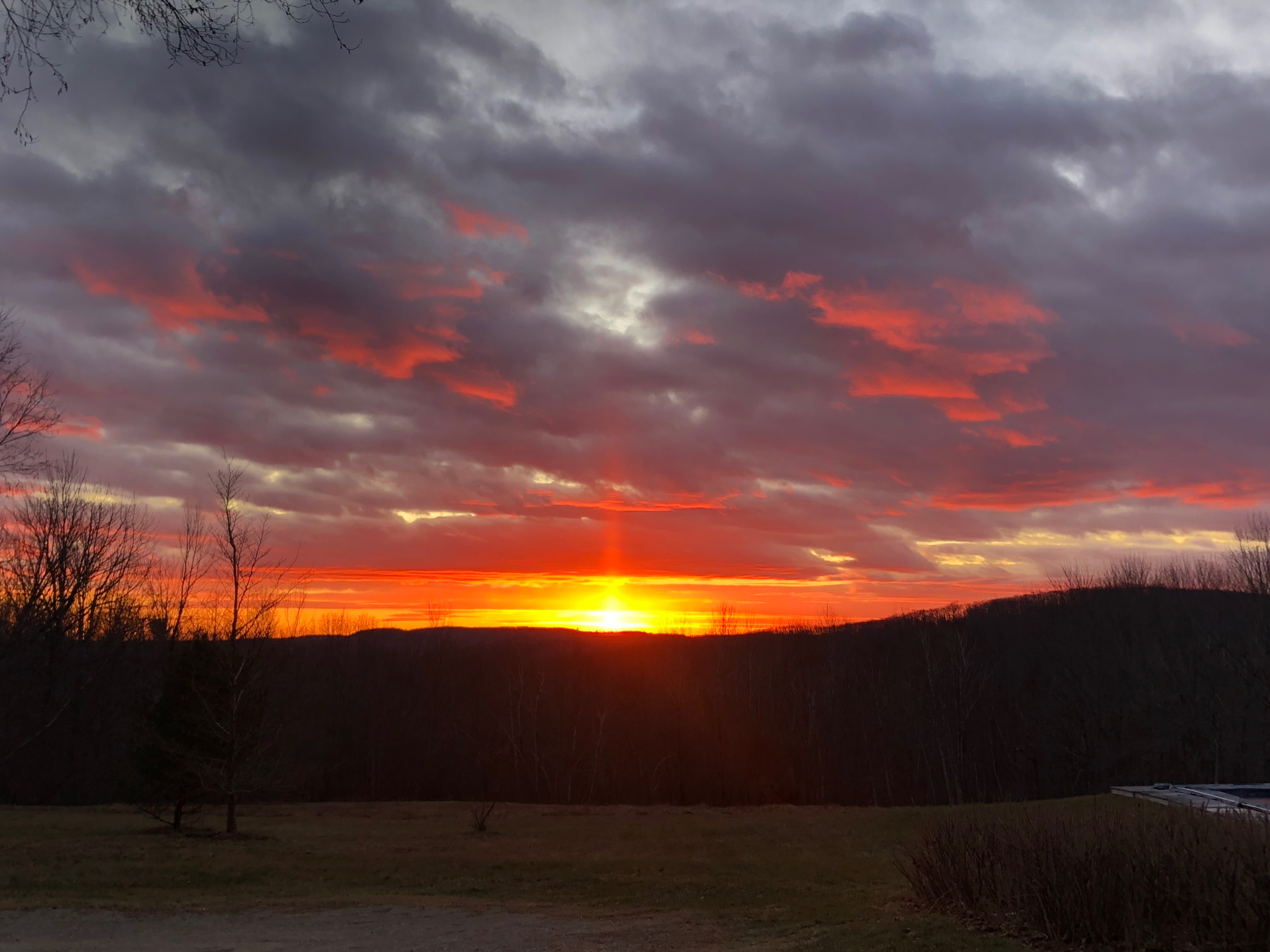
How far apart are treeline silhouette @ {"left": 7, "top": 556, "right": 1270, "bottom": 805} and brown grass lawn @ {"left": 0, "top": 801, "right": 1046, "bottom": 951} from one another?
16753 mm

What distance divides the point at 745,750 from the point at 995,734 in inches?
761

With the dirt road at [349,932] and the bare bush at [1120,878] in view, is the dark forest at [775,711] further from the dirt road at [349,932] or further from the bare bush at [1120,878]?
the bare bush at [1120,878]

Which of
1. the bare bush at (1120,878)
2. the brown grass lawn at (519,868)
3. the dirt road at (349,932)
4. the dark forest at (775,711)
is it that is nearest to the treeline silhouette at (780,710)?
the dark forest at (775,711)

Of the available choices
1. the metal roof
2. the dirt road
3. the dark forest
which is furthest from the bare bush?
the dark forest

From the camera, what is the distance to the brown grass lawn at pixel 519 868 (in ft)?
47.1

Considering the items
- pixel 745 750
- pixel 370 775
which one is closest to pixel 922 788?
pixel 745 750

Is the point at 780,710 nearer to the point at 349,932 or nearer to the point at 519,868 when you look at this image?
the point at 519,868

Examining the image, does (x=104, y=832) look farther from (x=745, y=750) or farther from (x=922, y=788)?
(x=922, y=788)

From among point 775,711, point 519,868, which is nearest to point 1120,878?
point 519,868

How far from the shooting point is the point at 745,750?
68375 mm

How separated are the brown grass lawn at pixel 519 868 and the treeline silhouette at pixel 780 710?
16.8 m

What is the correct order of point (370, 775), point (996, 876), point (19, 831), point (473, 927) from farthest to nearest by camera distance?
1. point (370, 775)
2. point (19, 831)
3. point (473, 927)
4. point (996, 876)

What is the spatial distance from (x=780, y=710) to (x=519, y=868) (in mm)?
55578

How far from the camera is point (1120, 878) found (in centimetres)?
990
